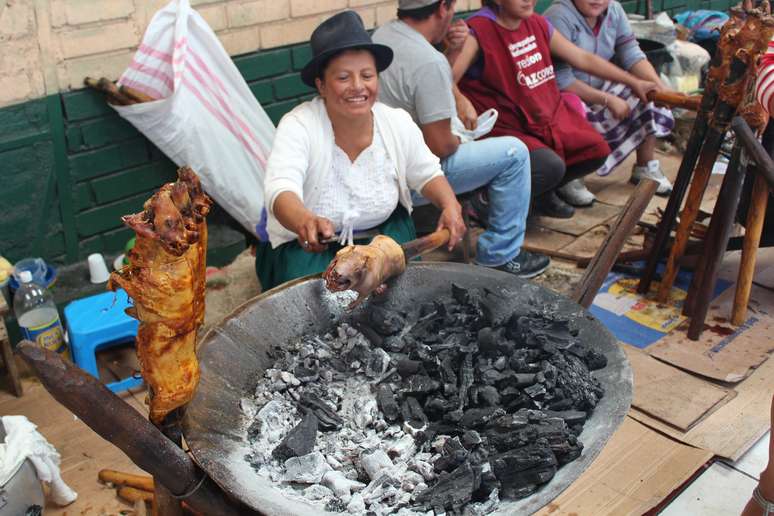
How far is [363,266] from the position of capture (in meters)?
2.24

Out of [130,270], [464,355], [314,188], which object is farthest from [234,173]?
[130,270]

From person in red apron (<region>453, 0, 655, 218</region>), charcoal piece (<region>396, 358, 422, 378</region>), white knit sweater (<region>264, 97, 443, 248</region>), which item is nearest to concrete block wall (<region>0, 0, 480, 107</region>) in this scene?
person in red apron (<region>453, 0, 655, 218</region>)

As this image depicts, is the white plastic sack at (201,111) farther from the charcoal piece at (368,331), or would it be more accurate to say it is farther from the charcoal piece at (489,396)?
the charcoal piece at (489,396)

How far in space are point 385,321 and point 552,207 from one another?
3234mm

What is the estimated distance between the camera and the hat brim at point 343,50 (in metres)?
2.94

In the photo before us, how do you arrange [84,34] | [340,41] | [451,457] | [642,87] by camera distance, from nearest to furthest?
1. [451,457]
2. [340,41]
3. [84,34]
4. [642,87]

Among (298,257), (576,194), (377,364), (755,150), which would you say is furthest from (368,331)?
(576,194)

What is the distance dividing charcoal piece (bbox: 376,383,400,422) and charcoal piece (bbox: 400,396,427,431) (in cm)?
2

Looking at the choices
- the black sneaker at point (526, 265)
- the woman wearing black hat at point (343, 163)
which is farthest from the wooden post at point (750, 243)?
the woman wearing black hat at point (343, 163)

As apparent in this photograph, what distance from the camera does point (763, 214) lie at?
3.84 meters

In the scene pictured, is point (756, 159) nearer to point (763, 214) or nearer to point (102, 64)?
point (763, 214)

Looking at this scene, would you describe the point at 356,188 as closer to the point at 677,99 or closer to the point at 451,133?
the point at 451,133

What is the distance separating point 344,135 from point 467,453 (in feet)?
5.57

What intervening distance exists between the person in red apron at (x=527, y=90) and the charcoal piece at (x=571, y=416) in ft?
9.14
